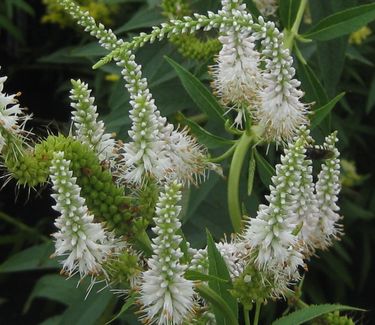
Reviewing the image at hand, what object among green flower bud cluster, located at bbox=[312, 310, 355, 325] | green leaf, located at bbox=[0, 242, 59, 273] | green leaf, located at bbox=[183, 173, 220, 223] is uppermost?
green flower bud cluster, located at bbox=[312, 310, 355, 325]

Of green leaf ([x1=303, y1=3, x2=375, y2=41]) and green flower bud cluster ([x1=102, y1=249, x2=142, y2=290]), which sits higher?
green leaf ([x1=303, y1=3, x2=375, y2=41])

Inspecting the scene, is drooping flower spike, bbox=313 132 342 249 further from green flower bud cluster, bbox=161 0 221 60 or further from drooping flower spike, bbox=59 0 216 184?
green flower bud cluster, bbox=161 0 221 60

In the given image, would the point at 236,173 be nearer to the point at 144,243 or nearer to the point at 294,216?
A: the point at 294,216

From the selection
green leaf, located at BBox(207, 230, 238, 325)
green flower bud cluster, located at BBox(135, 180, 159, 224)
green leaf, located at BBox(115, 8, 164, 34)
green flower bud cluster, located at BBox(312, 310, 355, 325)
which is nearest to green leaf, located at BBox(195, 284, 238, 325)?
green leaf, located at BBox(207, 230, 238, 325)

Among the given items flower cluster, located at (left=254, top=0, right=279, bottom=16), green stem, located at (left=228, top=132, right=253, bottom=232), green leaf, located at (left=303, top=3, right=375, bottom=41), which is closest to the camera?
green stem, located at (left=228, top=132, right=253, bottom=232)

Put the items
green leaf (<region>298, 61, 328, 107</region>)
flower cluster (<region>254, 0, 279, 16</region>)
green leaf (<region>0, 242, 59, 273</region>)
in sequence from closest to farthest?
green leaf (<region>298, 61, 328, 107</region>) < flower cluster (<region>254, 0, 279, 16</region>) < green leaf (<region>0, 242, 59, 273</region>)

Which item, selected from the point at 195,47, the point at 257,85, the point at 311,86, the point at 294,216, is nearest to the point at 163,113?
the point at 195,47

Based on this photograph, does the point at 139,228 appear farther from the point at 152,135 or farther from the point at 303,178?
the point at 303,178
